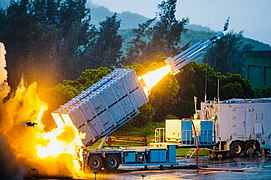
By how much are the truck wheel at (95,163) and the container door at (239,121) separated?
1233 centimetres

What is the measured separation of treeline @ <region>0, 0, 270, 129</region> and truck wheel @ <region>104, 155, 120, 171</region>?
11.4 meters

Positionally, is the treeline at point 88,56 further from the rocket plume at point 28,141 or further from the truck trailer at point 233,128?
the rocket plume at point 28,141

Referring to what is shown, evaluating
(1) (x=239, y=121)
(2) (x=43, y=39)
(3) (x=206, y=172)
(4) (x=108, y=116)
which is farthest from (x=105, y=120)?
(2) (x=43, y=39)

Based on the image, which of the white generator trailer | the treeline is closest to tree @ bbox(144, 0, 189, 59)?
the treeline

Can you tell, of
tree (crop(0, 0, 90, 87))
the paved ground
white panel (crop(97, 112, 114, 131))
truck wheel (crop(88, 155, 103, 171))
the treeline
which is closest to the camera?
the paved ground

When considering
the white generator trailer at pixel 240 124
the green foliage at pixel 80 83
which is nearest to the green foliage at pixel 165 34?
the green foliage at pixel 80 83

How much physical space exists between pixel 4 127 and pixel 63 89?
85.5ft

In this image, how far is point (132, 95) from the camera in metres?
36.1

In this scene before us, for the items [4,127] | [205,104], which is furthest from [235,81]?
[4,127]

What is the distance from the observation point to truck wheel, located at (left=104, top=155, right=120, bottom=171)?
35.9 metres

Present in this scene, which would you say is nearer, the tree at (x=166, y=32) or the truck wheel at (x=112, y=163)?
the truck wheel at (x=112, y=163)

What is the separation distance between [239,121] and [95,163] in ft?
42.6

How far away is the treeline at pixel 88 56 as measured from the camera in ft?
229

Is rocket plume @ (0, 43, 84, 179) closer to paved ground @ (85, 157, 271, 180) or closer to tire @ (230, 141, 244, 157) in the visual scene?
paved ground @ (85, 157, 271, 180)
